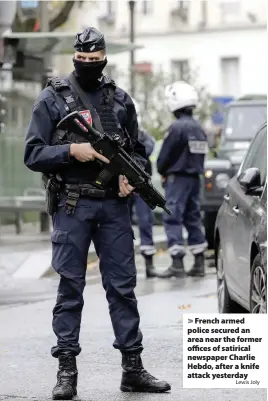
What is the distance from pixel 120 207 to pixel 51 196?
0.37 metres

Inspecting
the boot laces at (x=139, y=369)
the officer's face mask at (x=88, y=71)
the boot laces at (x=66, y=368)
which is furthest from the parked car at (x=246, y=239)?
the officer's face mask at (x=88, y=71)

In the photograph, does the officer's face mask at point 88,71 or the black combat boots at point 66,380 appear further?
the officer's face mask at point 88,71

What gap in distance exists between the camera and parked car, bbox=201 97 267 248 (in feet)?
54.3

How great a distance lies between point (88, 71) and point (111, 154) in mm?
457

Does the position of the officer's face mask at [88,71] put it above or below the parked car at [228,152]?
above

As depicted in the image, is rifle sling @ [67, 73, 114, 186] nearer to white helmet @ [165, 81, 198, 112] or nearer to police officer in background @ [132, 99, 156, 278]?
white helmet @ [165, 81, 198, 112]

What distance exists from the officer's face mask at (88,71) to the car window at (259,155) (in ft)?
7.64

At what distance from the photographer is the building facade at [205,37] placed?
187 feet

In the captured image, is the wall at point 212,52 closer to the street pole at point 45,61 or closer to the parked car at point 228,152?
the parked car at point 228,152

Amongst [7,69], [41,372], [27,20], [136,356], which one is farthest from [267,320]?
[27,20]

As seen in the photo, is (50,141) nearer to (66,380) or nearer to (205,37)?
(66,380)

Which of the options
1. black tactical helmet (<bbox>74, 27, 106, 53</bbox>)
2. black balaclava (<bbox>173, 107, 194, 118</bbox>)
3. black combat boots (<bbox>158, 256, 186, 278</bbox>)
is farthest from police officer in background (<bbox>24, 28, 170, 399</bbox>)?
black combat boots (<bbox>158, 256, 186, 278</bbox>)

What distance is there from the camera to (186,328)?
582cm

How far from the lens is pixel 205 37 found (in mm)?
57812
